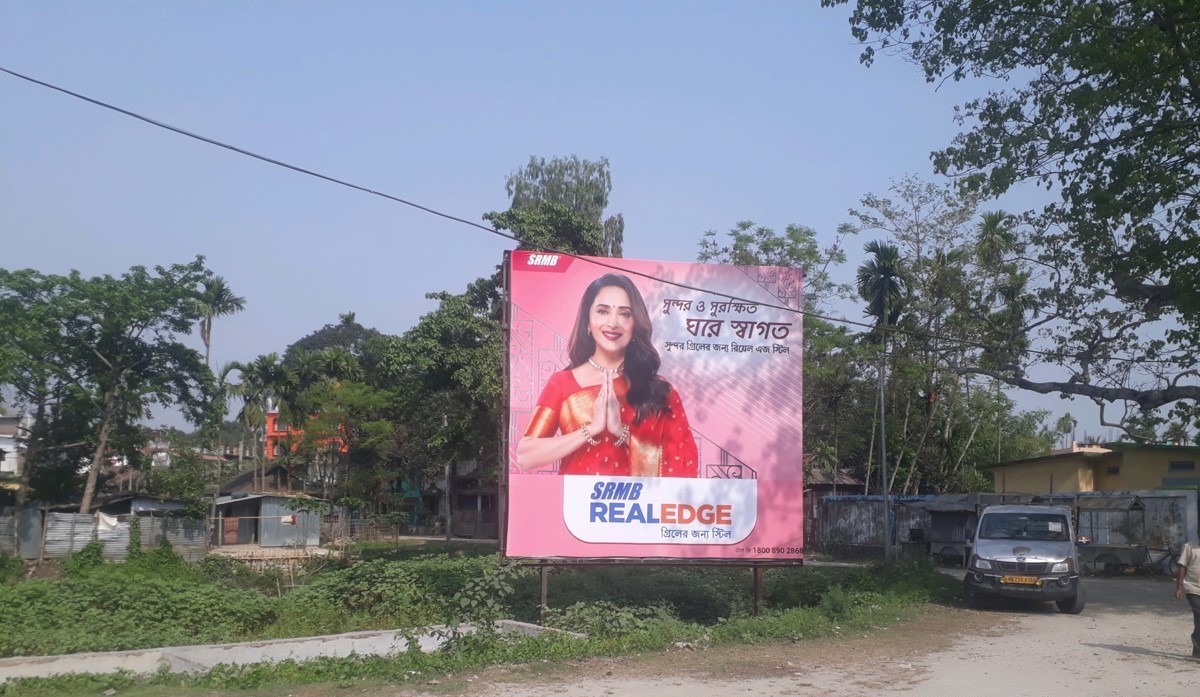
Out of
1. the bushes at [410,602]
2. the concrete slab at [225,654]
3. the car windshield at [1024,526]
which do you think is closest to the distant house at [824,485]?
the bushes at [410,602]

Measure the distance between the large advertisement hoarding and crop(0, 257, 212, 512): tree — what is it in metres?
26.4

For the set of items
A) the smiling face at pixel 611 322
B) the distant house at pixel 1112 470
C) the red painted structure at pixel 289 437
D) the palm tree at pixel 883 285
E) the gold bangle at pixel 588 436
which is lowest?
the distant house at pixel 1112 470

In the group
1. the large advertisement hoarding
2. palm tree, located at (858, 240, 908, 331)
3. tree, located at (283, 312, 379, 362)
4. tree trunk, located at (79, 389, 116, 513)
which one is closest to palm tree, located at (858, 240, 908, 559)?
palm tree, located at (858, 240, 908, 331)

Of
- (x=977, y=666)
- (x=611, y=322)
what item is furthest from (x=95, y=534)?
(x=977, y=666)

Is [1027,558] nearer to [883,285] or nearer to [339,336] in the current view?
[883,285]

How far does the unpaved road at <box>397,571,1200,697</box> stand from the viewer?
10.7m

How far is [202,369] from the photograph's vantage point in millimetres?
39656

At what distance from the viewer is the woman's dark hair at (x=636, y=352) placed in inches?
661

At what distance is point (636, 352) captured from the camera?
1692cm

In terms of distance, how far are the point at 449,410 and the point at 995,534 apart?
23.5 metres

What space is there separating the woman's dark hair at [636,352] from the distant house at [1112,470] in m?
23.4

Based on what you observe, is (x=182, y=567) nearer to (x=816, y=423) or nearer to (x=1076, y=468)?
(x=816, y=423)

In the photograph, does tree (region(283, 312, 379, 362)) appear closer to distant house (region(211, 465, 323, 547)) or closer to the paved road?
distant house (region(211, 465, 323, 547))

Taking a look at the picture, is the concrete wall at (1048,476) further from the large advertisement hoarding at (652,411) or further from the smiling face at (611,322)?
the smiling face at (611,322)
